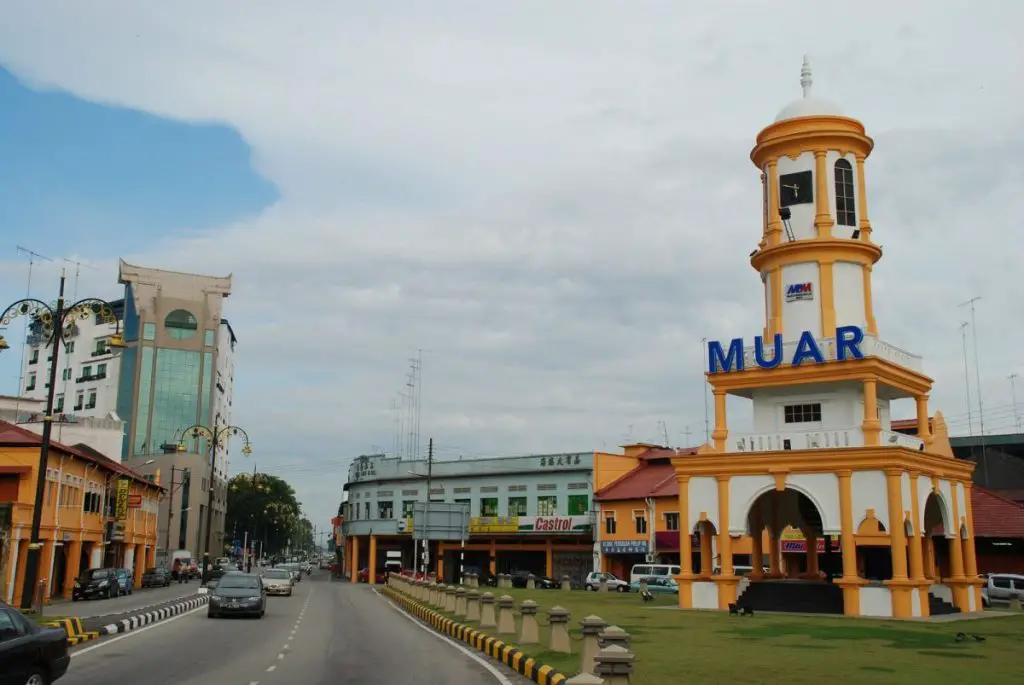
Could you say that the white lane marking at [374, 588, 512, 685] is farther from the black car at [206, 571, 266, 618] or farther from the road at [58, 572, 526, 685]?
the black car at [206, 571, 266, 618]

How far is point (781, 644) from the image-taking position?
21656 millimetres

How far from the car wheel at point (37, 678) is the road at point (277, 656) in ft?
7.59

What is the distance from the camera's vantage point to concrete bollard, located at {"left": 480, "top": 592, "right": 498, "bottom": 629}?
1048 inches

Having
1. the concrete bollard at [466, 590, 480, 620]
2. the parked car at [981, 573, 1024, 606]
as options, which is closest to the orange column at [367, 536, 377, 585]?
the parked car at [981, 573, 1024, 606]

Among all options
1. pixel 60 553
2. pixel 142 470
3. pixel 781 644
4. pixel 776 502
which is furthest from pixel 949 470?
pixel 142 470

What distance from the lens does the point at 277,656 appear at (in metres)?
20.1

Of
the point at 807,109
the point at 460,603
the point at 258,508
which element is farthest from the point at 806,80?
the point at 258,508

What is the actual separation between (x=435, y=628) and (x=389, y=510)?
55075mm

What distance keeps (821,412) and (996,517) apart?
2193 cm

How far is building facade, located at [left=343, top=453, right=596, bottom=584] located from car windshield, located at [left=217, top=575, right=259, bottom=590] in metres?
39.4

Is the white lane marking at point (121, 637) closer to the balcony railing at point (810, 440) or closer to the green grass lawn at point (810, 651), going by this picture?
the green grass lawn at point (810, 651)

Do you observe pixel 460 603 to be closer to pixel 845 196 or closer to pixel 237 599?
pixel 237 599

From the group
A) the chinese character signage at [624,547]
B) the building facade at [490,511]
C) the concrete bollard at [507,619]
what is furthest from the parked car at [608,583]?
the concrete bollard at [507,619]

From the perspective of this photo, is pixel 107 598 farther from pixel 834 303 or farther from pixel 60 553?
pixel 834 303
